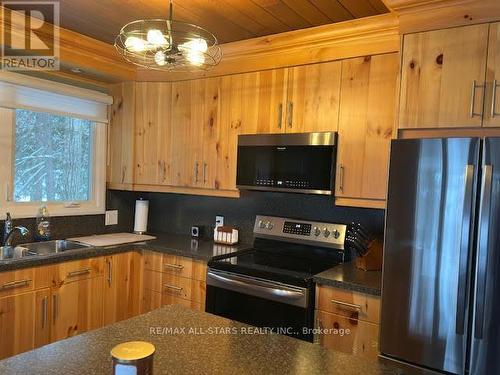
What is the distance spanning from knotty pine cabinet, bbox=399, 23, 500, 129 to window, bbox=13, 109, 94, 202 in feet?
8.03

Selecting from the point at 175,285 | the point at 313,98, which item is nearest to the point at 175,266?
the point at 175,285

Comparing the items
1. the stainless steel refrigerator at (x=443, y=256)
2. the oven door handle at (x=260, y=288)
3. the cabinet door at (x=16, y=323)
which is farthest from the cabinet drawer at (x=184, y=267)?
the stainless steel refrigerator at (x=443, y=256)

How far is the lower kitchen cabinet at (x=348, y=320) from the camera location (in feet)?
6.15

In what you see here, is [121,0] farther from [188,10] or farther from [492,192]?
[492,192]

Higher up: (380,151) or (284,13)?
(284,13)

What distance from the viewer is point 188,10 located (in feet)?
6.84

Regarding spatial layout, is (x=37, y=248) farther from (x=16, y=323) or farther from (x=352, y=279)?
(x=352, y=279)

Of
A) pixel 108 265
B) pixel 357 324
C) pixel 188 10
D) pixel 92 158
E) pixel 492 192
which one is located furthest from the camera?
pixel 92 158

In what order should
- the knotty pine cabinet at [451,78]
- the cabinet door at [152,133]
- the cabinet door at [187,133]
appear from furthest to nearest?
the cabinet door at [152,133] → the cabinet door at [187,133] → the knotty pine cabinet at [451,78]

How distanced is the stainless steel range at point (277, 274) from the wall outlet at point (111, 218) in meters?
1.27

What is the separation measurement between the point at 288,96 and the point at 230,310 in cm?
139

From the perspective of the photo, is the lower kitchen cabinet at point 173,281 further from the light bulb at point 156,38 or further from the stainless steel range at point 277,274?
the light bulb at point 156,38

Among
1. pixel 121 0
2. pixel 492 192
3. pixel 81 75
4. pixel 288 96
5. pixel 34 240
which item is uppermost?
pixel 121 0

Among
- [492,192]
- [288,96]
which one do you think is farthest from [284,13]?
[492,192]
